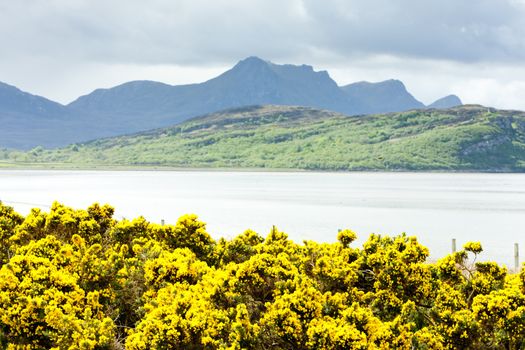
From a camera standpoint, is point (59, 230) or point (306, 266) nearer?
point (306, 266)

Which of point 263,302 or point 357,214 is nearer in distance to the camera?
point 263,302

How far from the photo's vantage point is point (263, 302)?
1300 cm

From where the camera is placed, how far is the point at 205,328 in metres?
11.3

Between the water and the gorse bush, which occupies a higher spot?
the gorse bush

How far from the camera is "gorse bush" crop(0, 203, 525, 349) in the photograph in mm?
11148

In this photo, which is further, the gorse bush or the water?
the water

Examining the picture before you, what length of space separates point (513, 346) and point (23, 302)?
27.0ft

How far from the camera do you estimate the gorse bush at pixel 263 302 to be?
1115 cm

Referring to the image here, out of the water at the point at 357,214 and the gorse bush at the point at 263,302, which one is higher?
the gorse bush at the point at 263,302

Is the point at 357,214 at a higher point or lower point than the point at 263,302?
lower

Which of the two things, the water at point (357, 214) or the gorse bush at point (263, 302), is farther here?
the water at point (357, 214)

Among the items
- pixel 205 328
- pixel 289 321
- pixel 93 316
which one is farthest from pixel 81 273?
pixel 289 321

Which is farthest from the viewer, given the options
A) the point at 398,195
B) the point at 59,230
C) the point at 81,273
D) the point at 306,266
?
the point at 398,195

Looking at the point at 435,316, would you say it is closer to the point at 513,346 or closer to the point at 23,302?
the point at 513,346
